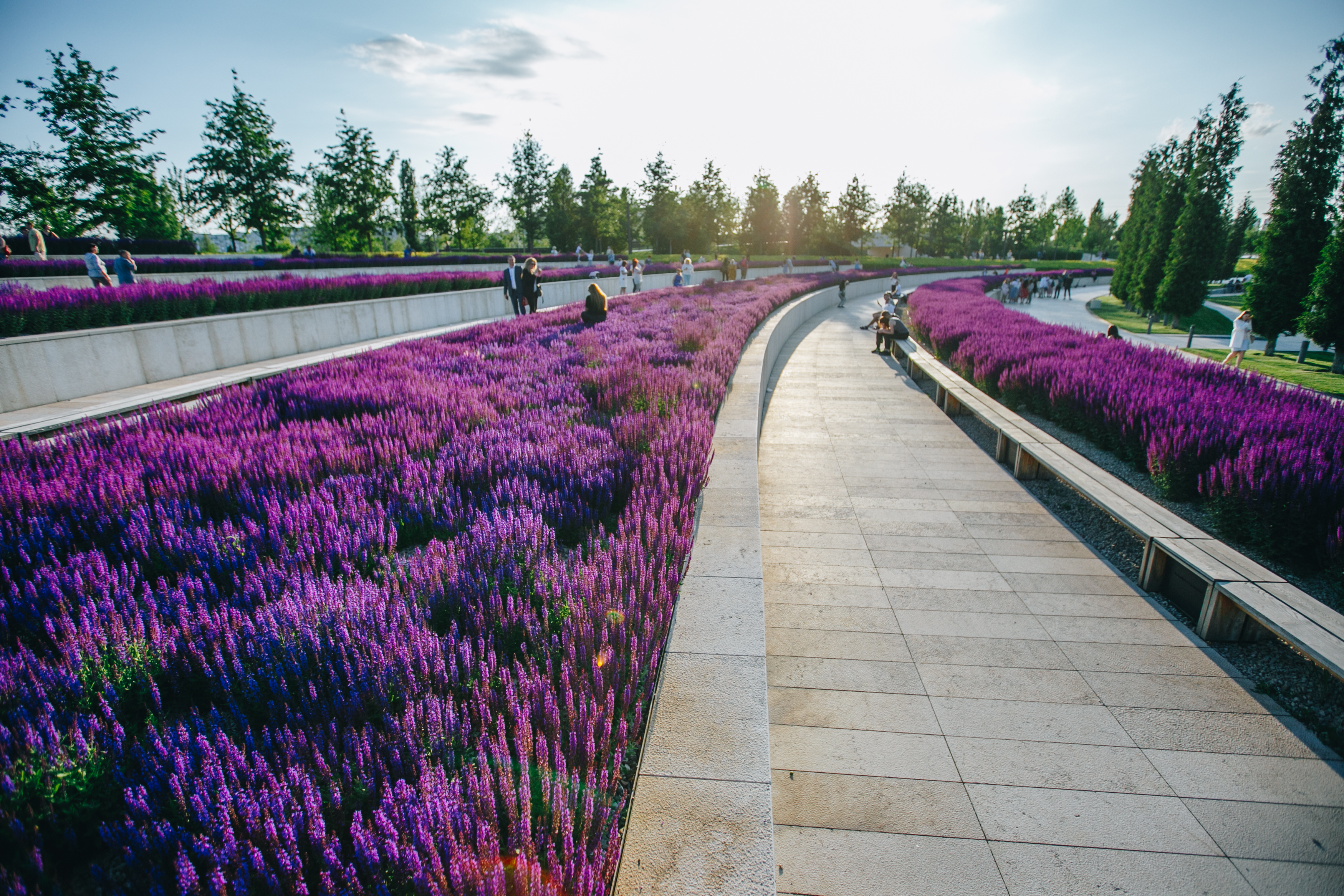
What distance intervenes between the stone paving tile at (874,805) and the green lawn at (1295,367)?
51.7 ft

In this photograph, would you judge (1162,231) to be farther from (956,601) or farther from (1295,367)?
(956,601)

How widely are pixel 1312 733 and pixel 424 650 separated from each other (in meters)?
4.28

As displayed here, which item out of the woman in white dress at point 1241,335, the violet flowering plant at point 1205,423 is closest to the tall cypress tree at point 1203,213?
the woman in white dress at point 1241,335

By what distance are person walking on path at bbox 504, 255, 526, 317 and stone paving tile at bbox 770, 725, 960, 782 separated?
49.6 ft

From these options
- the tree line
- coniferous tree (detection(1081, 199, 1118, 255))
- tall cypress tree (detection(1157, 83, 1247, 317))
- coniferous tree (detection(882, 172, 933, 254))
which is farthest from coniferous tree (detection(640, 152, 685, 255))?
coniferous tree (detection(1081, 199, 1118, 255))

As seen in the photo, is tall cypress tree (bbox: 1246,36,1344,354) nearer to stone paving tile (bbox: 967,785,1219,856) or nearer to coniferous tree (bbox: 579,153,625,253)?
stone paving tile (bbox: 967,785,1219,856)

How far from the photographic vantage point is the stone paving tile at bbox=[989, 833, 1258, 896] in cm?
229

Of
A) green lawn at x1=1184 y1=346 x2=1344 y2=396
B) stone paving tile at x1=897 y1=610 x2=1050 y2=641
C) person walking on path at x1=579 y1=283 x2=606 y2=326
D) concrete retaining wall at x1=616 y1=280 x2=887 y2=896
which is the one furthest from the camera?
green lawn at x1=1184 y1=346 x2=1344 y2=396

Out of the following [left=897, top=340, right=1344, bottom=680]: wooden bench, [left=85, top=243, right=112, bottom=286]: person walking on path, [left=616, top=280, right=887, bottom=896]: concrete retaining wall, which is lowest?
[left=897, top=340, right=1344, bottom=680]: wooden bench

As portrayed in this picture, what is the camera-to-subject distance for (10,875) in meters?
1.30

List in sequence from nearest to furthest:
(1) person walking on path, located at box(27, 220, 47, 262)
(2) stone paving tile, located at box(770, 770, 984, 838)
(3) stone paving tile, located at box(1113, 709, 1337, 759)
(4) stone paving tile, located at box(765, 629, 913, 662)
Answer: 1. (2) stone paving tile, located at box(770, 770, 984, 838)
2. (3) stone paving tile, located at box(1113, 709, 1337, 759)
3. (4) stone paving tile, located at box(765, 629, 913, 662)
4. (1) person walking on path, located at box(27, 220, 47, 262)

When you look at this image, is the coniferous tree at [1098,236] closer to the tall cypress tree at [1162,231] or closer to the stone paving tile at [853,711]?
the tall cypress tree at [1162,231]

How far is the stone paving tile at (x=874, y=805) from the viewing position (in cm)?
255

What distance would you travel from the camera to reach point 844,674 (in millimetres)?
3512
